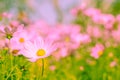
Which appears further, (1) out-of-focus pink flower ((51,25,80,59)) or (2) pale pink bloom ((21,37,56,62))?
(1) out-of-focus pink flower ((51,25,80,59))

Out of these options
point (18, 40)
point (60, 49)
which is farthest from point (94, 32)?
point (18, 40)

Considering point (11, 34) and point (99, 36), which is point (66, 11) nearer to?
point (99, 36)

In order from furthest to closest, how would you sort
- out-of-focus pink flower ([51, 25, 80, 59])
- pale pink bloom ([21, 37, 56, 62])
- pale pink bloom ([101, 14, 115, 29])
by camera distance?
out-of-focus pink flower ([51, 25, 80, 59]), pale pink bloom ([101, 14, 115, 29]), pale pink bloom ([21, 37, 56, 62])

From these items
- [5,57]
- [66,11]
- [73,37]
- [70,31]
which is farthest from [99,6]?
[5,57]

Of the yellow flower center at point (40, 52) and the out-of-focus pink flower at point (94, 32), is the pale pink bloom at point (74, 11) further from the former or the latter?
the yellow flower center at point (40, 52)

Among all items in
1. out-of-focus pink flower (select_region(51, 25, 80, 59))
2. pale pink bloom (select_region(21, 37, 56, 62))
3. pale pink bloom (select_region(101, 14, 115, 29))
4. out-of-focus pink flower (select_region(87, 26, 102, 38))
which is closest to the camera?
pale pink bloom (select_region(21, 37, 56, 62))

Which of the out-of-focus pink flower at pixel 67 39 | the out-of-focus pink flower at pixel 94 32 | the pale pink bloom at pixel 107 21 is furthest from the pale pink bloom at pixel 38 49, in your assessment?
the out-of-focus pink flower at pixel 94 32

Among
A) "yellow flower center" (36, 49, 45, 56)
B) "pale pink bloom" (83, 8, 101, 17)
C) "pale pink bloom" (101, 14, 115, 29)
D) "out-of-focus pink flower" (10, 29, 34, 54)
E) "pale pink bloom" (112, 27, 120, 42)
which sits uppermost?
"pale pink bloom" (83, 8, 101, 17)

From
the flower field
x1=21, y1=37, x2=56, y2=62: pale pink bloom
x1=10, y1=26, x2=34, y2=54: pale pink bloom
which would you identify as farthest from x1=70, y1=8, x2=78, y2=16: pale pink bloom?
x1=21, y1=37, x2=56, y2=62: pale pink bloom

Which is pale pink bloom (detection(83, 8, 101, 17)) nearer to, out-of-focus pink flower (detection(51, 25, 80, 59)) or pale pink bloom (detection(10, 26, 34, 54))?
out-of-focus pink flower (detection(51, 25, 80, 59))
